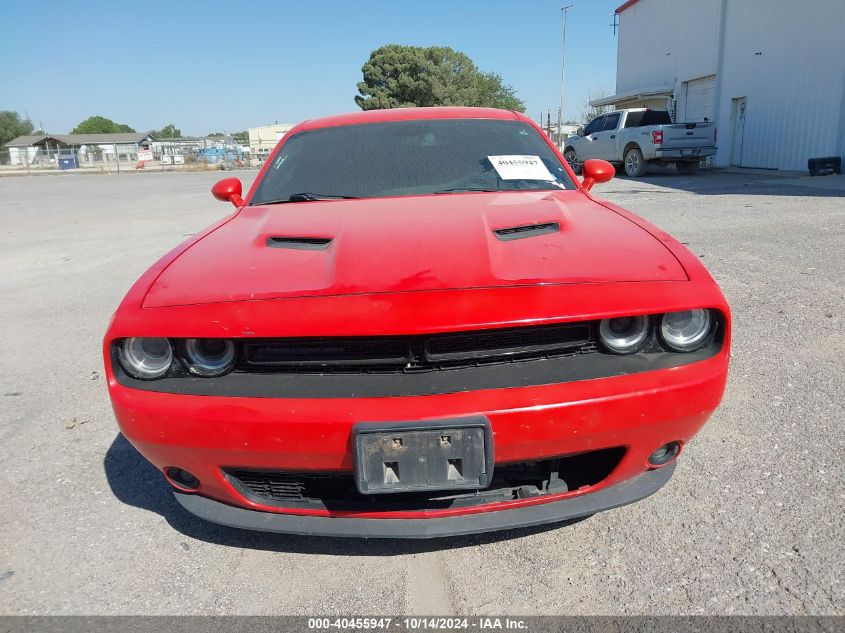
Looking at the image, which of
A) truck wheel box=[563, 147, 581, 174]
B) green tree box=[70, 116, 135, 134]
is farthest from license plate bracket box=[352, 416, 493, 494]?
green tree box=[70, 116, 135, 134]

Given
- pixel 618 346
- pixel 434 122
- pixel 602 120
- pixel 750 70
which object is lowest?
pixel 618 346

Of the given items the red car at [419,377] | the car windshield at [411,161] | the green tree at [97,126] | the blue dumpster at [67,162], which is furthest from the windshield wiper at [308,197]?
the green tree at [97,126]

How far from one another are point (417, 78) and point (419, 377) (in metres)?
56.3

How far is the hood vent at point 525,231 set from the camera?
208 cm

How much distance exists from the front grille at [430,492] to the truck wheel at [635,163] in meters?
15.7

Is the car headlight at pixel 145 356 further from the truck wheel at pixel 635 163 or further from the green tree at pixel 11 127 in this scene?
the green tree at pixel 11 127

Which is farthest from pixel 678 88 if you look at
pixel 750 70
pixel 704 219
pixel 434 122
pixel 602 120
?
pixel 434 122

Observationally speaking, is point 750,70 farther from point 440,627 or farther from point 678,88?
point 440,627

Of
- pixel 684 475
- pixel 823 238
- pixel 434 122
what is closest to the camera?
pixel 684 475

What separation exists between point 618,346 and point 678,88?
2331 centimetres

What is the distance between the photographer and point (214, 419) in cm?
167

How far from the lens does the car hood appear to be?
1.76 meters

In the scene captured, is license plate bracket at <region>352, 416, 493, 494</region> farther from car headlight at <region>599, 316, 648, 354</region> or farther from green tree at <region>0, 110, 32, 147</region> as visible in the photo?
green tree at <region>0, 110, 32, 147</region>

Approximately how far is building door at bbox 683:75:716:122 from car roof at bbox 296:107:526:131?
18.6 metres
